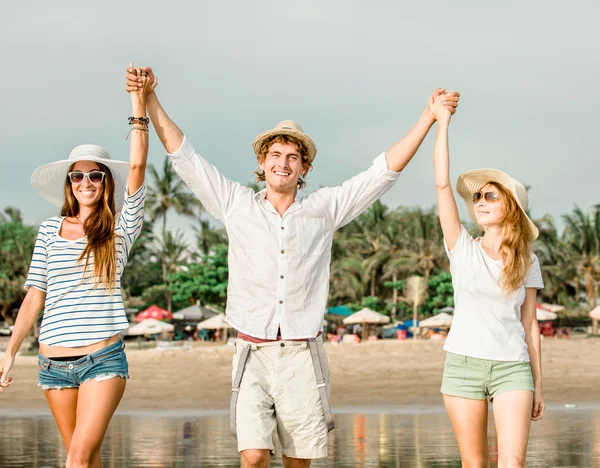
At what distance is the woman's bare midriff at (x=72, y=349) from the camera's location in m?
4.97

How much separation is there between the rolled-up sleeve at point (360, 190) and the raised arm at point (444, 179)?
25 centimetres

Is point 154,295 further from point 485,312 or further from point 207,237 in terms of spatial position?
point 485,312

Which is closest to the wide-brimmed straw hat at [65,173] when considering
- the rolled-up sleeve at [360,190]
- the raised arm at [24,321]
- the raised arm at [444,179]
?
the raised arm at [24,321]

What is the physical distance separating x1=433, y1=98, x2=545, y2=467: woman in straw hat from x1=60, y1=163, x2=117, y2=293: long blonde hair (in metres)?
1.71

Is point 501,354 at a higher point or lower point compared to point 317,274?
lower

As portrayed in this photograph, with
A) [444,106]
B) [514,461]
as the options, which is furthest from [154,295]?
[514,461]

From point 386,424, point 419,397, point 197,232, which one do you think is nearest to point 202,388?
point 419,397

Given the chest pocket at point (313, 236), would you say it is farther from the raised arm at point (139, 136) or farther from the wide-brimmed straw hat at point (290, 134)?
the raised arm at point (139, 136)

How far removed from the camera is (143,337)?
57.3m

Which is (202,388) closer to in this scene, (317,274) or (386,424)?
(386,424)

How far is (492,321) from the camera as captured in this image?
5223 mm

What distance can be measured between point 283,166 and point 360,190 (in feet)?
1.53

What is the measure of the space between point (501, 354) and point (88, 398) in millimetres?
2060

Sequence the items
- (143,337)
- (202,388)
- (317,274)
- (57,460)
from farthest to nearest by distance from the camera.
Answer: (143,337) < (202,388) < (57,460) < (317,274)
